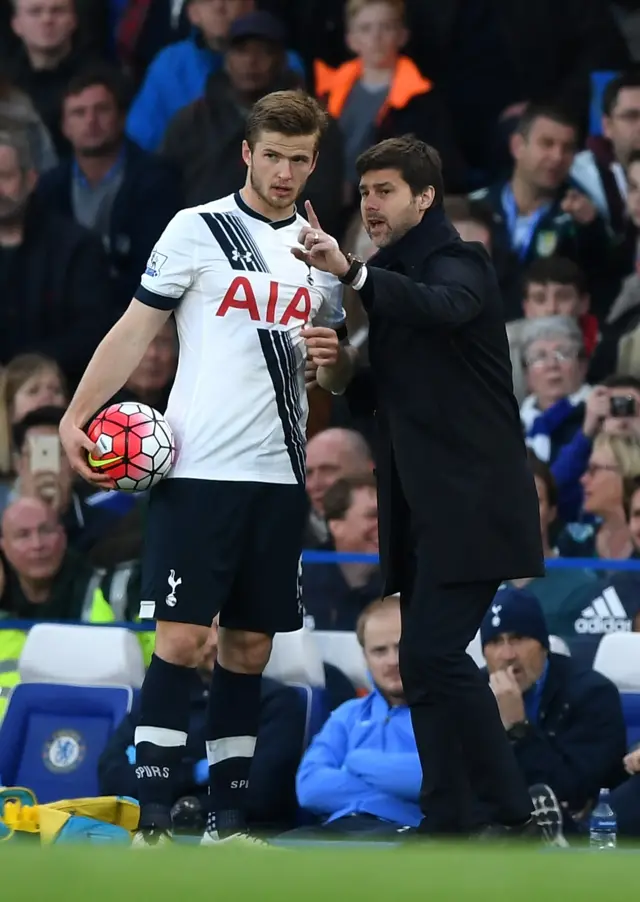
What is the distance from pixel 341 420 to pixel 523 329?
1.05 m

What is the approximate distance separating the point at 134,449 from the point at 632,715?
263 centimetres

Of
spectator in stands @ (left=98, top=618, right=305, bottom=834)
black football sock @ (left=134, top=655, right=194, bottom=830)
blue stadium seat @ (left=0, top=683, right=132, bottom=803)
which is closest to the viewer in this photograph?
black football sock @ (left=134, top=655, right=194, bottom=830)

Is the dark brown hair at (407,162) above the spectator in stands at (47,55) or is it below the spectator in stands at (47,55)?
below

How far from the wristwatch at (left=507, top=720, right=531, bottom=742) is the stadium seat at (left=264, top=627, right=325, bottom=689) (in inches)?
36.6

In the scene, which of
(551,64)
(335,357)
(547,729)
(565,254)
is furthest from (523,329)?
(335,357)

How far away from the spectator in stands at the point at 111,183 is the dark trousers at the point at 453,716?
4.87 m

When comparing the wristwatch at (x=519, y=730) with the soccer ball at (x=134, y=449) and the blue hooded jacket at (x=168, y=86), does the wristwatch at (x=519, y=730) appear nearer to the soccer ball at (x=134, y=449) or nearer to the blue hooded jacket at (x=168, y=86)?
the soccer ball at (x=134, y=449)

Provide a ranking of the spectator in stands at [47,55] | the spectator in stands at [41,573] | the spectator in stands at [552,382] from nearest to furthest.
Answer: the spectator in stands at [41,573] < the spectator in stands at [552,382] < the spectator in stands at [47,55]

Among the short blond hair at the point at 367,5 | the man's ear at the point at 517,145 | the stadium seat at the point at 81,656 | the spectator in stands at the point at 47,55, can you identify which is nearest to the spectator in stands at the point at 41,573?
the stadium seat at the point at 81,656

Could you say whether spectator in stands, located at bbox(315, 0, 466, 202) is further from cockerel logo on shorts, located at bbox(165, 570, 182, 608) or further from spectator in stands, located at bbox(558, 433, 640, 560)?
cockerel logo on shorts, located at bbox(165, 570, 182, 608)

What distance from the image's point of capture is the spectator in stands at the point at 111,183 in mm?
10578

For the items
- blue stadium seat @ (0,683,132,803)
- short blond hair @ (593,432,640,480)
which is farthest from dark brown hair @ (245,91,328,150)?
short blond hair @ (593,432,640,480)

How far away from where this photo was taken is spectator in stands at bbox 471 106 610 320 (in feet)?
33.0

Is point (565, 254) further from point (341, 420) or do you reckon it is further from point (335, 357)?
point (335, 357)
